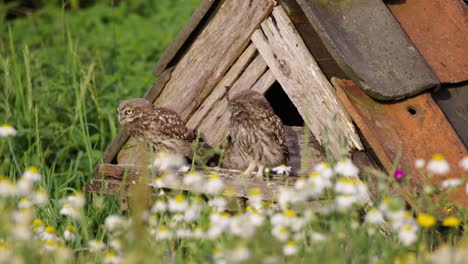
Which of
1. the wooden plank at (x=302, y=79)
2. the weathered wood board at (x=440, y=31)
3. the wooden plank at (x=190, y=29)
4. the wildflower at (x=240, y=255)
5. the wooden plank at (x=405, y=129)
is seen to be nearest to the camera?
the wildflower at (x=240, y=255)

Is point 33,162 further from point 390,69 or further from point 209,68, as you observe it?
point 390,69

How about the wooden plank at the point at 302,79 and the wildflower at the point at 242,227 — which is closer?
the wildflower at the point at 242,227

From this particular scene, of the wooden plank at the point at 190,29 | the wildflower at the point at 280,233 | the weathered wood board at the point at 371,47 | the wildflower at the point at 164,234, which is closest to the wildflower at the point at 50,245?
the wildflower at the point at 164,234

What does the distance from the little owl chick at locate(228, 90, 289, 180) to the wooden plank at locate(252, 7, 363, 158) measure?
20 centimetres

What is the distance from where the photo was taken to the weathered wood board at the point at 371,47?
557 centimetres

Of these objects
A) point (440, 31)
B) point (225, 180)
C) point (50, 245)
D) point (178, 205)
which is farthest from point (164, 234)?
point (440, 31)

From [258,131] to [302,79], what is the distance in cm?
45

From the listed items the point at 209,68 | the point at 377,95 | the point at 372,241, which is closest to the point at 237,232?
the point at 372,241

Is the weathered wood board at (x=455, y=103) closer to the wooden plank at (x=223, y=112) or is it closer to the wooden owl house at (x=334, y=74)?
the wooden owl house at (x=334, y=74)

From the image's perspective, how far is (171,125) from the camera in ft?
21.6

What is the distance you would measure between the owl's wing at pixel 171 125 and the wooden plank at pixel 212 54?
0.13 metres

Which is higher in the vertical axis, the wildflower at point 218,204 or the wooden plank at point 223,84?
the wooden plank at point 223,84

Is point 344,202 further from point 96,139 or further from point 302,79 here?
point 96,139

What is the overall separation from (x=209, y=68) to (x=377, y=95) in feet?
4.77
